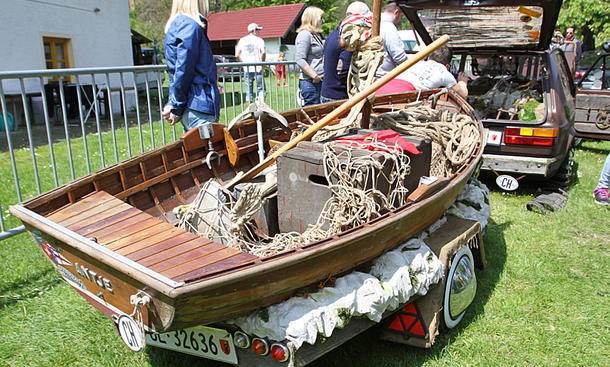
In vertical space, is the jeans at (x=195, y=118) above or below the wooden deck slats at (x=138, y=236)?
above

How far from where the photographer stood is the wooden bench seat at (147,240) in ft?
6.74

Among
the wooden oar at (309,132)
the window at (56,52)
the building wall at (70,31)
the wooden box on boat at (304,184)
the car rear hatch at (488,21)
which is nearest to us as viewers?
the wooden box on boat at (304,184)

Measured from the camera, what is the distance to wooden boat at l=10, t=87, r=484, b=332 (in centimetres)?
191

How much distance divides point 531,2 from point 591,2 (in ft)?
55.6

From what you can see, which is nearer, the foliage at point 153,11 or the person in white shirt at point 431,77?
the person in white shirt at point 431,77

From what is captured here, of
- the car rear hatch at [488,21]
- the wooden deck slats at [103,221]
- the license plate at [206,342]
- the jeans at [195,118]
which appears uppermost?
the car rear hatch at [488,21]

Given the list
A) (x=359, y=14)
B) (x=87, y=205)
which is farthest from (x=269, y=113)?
(x=87, y=205)

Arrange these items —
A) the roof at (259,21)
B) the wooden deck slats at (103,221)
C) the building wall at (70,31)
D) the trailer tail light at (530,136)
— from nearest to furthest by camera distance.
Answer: the wooden deck slats at (103,221) < the trailer tail light at (530,136) < the building wall at (70,31) < the roof at (259,21)

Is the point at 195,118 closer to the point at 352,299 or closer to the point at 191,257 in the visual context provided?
the point at 191,257

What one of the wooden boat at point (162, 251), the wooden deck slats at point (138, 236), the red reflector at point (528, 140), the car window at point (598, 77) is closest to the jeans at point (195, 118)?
the wooden boat at point (162, 251)

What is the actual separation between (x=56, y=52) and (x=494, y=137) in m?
11.1

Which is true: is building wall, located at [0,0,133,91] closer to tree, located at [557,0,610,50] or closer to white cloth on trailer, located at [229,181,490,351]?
white cloth on trailer, located at [229,181,490,351]

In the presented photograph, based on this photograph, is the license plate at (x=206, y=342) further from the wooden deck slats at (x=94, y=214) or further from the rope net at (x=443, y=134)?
the rope net at (x=443, y=134)

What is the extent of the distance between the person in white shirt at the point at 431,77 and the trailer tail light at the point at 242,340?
12.6 feet
